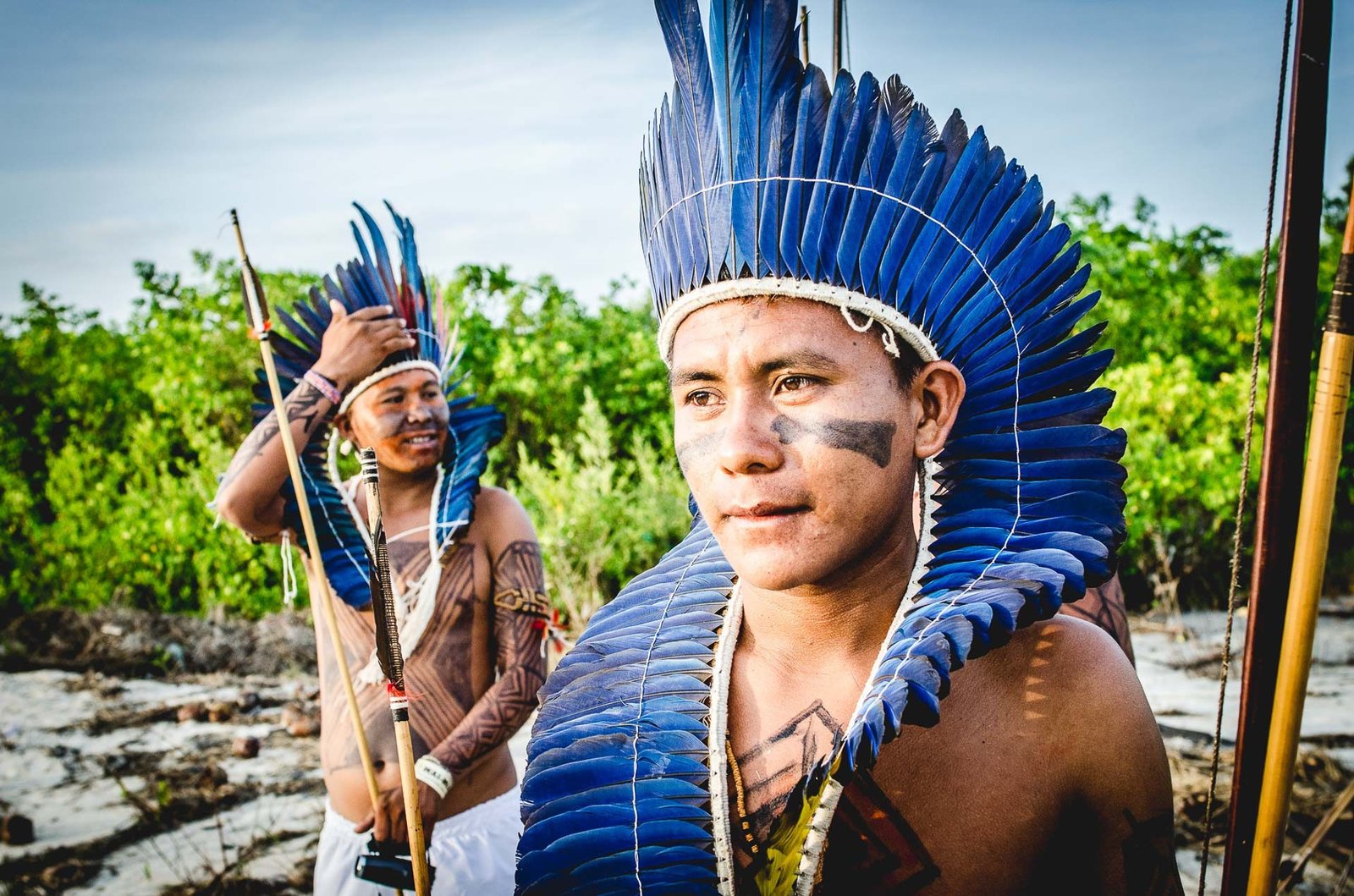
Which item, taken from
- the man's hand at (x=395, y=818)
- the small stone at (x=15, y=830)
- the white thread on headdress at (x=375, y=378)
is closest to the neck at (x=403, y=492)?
the white thread on headdress at (x=375, y=378)

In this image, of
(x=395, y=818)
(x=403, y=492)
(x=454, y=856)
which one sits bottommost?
(x=454, y=856)

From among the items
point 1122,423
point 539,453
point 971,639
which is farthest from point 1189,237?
point 971,639

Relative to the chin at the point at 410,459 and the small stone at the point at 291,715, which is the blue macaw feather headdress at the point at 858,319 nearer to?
the chin at the point at 410,459

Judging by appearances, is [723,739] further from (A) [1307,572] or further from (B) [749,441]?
(A) [1307,572]

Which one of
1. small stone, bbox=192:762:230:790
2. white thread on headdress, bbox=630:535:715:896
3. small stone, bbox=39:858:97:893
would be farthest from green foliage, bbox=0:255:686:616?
white thread on headdress, bbox=630:535:715:896

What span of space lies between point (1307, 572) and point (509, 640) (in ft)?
7.41

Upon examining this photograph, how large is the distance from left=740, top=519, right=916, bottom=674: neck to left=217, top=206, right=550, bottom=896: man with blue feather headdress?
1436mm

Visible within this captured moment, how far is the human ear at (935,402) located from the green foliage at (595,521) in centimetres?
561

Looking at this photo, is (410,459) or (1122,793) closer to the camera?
(1122,793)

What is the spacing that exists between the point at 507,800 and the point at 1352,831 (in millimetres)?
3827

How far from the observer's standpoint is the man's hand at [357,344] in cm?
297

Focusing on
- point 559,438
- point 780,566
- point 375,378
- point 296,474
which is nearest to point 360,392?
point 375,378

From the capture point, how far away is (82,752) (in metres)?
5.93

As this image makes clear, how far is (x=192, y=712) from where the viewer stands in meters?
6.48
